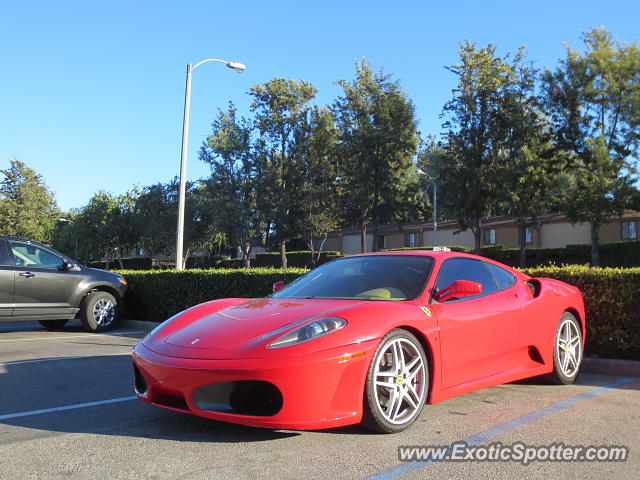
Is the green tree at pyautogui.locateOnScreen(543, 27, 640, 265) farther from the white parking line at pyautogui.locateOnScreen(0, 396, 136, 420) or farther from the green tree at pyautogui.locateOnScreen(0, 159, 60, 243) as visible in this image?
the green tree at pyautogui.locateOnScreen(0, 159, 60, 243)

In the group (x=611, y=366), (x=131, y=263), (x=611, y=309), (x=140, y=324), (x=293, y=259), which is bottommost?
(x=140, y=324)

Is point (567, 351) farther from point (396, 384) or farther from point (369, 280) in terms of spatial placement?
point (396, 384)

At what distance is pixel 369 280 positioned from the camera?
4656 millimetres

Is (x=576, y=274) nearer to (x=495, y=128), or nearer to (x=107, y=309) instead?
(x=107, y=309)

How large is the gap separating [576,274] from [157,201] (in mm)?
46185

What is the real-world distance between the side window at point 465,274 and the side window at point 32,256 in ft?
25.6

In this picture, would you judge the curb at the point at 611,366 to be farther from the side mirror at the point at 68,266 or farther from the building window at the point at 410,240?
the building window at the point at 410,240

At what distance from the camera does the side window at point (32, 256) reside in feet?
31.5

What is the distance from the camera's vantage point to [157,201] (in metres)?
49.5

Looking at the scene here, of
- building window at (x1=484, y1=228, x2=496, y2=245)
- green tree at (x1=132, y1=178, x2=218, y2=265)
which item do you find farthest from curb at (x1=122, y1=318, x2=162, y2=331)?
building window at (x1=484, y1=228, x2=496, y2=245)

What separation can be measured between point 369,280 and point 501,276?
4.69 ft

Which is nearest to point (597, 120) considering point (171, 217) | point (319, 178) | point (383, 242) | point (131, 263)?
point (319, 178)

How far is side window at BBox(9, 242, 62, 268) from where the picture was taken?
31.5 ft

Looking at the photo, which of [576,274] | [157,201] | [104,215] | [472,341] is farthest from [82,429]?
[104,215]
